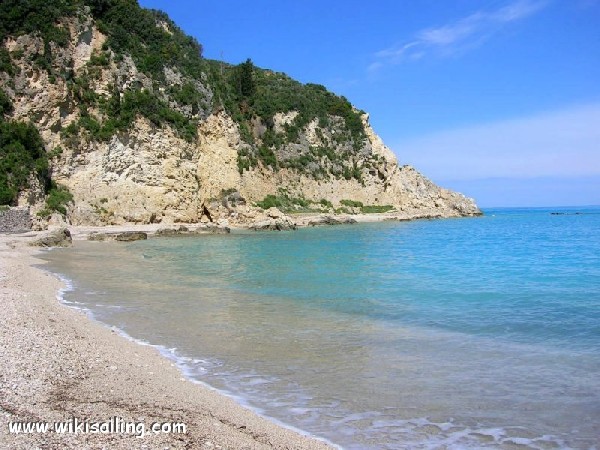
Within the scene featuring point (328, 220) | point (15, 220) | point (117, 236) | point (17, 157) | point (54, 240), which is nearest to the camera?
point (54, 240)

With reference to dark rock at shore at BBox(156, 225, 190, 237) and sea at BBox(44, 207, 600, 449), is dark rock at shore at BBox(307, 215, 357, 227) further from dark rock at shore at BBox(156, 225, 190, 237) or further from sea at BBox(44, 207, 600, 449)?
sea at BBox(44, 207, 600, 449)

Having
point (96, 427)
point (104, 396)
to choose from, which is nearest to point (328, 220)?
point (104, 396)

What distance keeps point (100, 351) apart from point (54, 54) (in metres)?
36.2

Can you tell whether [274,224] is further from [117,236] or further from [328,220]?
[117,236]

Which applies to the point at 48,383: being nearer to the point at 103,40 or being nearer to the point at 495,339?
the point at 495,339

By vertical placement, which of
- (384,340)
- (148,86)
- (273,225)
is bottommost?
(384,340)

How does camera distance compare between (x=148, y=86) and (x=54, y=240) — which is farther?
(x=148, y=86)

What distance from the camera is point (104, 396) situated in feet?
17.3

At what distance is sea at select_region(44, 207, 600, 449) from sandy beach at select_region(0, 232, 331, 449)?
440 mm

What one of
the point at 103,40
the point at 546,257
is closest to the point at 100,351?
the point at 546,257

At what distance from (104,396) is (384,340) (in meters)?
4.85

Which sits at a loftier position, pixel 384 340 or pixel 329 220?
pixel 329 220

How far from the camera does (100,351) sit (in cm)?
721

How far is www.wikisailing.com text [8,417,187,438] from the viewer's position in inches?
162
